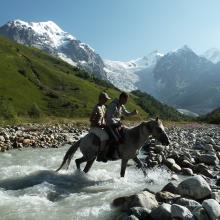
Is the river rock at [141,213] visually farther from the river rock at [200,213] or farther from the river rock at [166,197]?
the river rock at [166,197]

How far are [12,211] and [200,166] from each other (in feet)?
37.2

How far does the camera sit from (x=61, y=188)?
55.1ft

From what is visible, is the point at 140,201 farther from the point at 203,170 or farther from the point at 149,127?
the point at 203,170

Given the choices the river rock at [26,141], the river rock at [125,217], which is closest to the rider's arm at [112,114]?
the river rock at [125,217]

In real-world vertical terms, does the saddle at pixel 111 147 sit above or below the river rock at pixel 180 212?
above

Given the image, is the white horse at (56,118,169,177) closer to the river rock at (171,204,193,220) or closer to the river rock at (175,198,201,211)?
the river rock at (175,198,201,211)

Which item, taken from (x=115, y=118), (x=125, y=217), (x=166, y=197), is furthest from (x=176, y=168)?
(x=125, y=217)

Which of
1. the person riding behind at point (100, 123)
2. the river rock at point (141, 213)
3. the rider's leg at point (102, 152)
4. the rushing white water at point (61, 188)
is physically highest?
the person riding behind at point (100, 123)

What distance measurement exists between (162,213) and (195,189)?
101 inches

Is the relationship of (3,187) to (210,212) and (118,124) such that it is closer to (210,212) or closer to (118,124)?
(118,124)

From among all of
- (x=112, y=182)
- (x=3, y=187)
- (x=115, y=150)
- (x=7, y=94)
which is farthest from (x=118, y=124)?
(x=7, y=94)

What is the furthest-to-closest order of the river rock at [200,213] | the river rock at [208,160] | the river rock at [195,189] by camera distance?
the river rock at [208,160]
the river rock at [195,189]
the river rock at [200,213]

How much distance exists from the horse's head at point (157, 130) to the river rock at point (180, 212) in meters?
6.39

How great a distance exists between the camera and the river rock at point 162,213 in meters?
11.3
